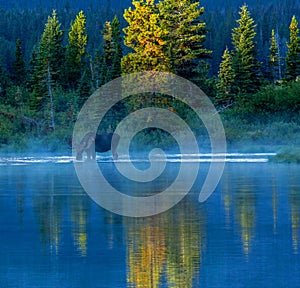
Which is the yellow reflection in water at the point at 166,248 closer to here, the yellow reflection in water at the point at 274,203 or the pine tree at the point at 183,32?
the yellow reflection in water at the point at 274,203

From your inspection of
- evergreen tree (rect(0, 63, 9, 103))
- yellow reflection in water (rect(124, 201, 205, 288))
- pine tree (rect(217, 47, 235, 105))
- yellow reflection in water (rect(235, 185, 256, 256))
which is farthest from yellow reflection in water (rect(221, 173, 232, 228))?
evergreen tree (rect(0, 63, 9, 103))

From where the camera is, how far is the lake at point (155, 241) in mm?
10914

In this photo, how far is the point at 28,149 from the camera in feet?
156

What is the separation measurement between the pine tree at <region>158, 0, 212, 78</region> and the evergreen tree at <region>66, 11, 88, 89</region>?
917 inches

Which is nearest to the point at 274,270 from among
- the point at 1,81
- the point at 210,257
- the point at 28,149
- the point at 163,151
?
the point at 210,257

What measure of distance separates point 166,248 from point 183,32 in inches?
1670

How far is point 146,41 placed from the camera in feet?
170

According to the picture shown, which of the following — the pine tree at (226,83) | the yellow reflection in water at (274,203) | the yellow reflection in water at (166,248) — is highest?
the pine tree at (226,83)

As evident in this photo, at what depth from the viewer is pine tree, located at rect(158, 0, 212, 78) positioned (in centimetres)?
5400

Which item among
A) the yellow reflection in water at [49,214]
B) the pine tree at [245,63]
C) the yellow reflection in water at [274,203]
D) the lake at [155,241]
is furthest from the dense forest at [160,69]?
the lake at [155,241]

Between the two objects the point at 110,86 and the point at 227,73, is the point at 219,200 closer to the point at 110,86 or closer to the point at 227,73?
the point at 110,86

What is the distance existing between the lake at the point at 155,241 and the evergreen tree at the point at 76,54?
55.4 metres

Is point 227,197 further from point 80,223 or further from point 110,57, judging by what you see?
point 110,57

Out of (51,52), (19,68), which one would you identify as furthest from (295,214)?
(19,68)
